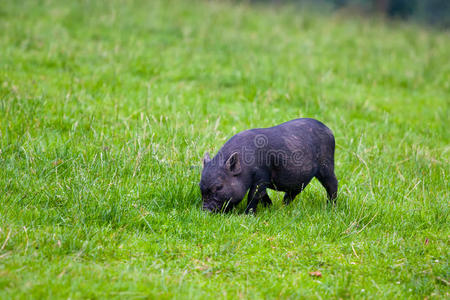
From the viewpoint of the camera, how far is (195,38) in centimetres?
1168

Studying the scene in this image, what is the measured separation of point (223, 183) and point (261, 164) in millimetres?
446

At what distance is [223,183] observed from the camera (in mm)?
4465

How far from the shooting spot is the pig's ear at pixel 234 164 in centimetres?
442

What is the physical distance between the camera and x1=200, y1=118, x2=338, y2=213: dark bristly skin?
14.7 ft

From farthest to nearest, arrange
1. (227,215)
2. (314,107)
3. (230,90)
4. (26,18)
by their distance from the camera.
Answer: (26,18)
(230,90)
(314,107)
(227,215)

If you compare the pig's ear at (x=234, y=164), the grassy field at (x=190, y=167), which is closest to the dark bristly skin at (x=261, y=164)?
the pig's ear at (x=234, y=164)

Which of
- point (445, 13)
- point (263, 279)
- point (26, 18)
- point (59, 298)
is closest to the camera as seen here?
point (59, 298)

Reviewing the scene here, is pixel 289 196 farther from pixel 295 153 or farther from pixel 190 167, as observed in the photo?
pixel 190 167

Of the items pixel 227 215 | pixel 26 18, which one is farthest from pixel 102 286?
pixel 26 18

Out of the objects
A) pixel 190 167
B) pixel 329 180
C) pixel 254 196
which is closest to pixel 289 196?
pixel 329 180

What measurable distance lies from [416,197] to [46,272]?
4.09 metres

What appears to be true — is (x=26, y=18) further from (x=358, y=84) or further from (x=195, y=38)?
(x=358, y=84)

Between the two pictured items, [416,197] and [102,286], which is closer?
[102,286]

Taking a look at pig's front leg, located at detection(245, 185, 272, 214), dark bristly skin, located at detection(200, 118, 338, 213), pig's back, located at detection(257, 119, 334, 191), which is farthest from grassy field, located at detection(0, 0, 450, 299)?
pig's back, located at detection(257, 119, 334, 191)
